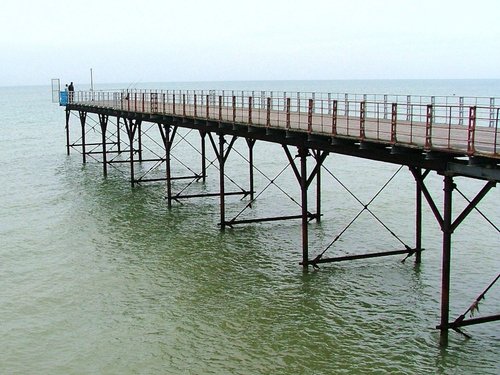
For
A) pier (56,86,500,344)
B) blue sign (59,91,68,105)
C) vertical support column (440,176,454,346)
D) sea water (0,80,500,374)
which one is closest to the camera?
pier (56,86,500,344)

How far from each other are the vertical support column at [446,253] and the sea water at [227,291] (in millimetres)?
311

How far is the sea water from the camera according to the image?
47.5ft

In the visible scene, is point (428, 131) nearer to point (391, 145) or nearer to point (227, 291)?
point (391, 145)

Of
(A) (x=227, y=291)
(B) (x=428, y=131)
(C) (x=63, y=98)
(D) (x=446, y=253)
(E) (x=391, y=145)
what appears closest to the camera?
(D) (x=446, y=253)

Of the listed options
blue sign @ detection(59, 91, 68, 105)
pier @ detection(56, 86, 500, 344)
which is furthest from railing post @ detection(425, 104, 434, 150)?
blue sign @ detection(59, 91, 68, 105)

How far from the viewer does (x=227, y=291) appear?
61.0 feet

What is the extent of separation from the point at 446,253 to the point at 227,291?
6.36m

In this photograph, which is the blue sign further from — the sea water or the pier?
the sea water

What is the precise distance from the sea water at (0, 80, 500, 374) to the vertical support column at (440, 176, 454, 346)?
31cm

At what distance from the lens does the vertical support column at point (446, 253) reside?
14.3 meters

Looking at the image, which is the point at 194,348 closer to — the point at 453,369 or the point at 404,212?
the point at 453,369

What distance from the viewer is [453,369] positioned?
13617mm

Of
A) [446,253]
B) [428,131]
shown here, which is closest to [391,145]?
[428,131]

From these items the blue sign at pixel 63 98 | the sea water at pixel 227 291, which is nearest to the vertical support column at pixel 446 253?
the sea water at pixel 227 291
